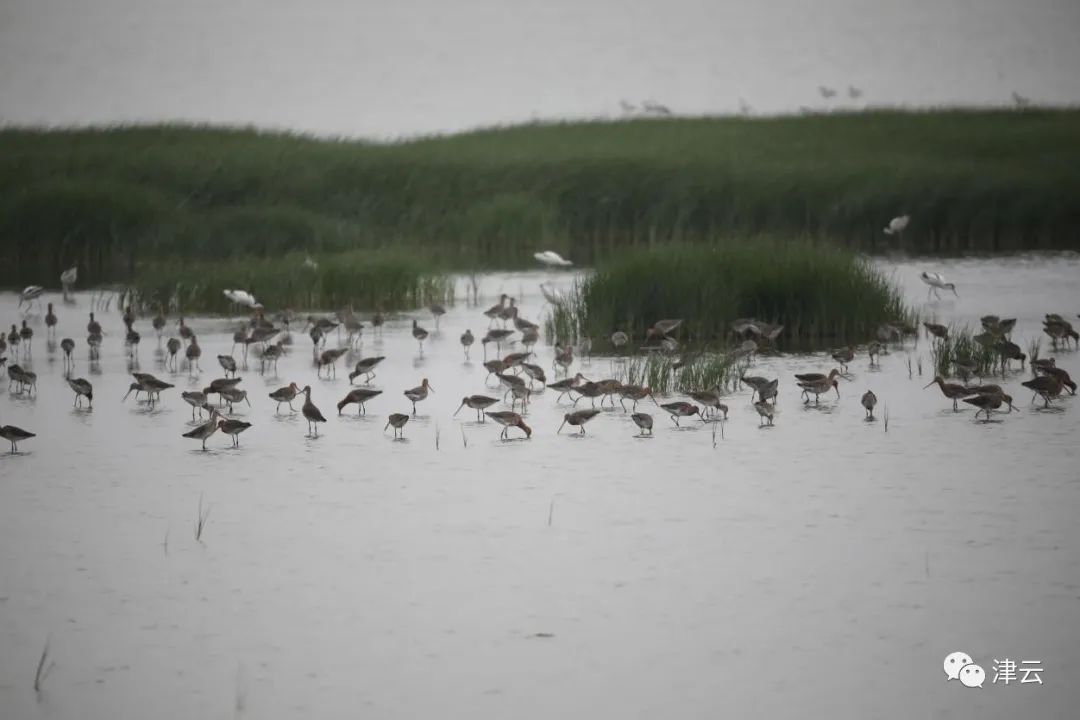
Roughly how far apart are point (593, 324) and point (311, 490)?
696 cm

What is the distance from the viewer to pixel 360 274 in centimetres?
1981

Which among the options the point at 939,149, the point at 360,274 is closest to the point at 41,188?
the point at 360,274

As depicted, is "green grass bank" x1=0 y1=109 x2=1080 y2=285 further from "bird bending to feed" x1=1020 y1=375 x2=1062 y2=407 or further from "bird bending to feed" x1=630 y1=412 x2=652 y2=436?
"bird bending to feed" x1=630 y1=412 x2=652 y2=436

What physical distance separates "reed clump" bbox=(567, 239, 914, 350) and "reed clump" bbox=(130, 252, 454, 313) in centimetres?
447

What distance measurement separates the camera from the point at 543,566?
23.5 feet

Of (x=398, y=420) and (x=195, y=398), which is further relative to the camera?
(x=195, y=398)

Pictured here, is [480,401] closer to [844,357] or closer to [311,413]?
[311,413]

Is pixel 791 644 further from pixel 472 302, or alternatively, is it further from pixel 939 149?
pixel 939 149

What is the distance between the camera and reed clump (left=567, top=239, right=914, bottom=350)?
15.4 meters

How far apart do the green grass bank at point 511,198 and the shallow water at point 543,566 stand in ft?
43.3

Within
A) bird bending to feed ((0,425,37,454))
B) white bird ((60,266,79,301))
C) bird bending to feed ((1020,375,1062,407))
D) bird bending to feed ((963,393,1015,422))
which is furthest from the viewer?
white bird ((60,266,79,301))

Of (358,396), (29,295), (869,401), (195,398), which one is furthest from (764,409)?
(29,295)

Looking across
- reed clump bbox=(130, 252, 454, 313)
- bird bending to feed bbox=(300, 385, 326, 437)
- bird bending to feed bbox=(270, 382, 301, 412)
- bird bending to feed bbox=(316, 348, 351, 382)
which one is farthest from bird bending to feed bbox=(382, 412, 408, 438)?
reed clump bbox=(130, 252, 454, 313)

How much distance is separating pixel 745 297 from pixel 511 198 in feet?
41.1
